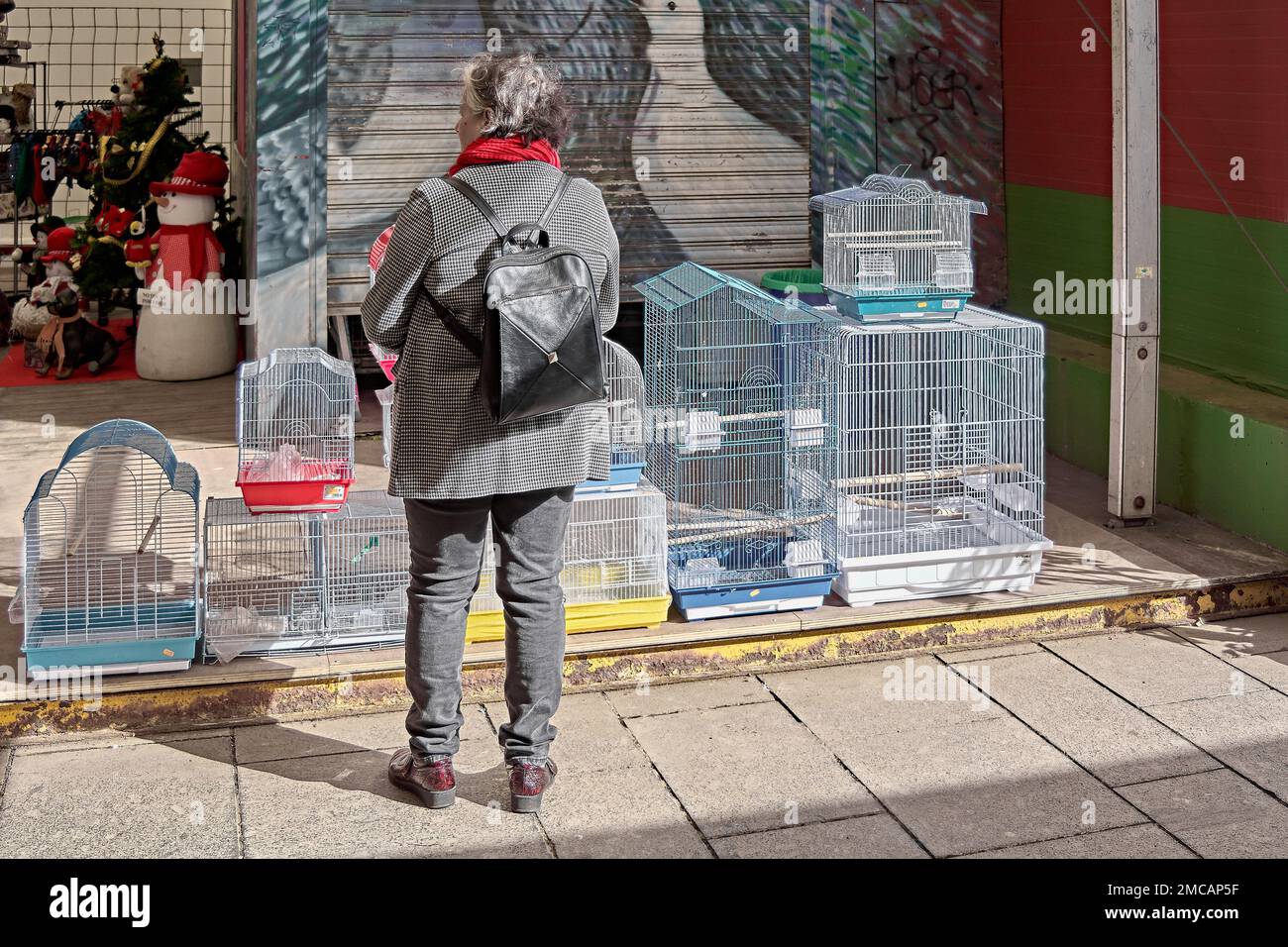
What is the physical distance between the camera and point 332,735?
4.14m

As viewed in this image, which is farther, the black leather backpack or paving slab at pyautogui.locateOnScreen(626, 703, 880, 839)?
paving slab at pyautogui.locateOnScreen(626, 703, 880, 839)

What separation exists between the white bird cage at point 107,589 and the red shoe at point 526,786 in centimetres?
114

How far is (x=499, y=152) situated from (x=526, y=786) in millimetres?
1559

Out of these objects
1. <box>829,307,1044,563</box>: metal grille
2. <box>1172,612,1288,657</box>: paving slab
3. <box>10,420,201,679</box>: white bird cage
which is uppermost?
<box>829,307,1044,563</box>: metal grille

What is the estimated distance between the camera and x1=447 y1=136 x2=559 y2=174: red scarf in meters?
3.43

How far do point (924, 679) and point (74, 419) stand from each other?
470 centimetres

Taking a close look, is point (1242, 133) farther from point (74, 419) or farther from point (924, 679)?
point (74, 419)

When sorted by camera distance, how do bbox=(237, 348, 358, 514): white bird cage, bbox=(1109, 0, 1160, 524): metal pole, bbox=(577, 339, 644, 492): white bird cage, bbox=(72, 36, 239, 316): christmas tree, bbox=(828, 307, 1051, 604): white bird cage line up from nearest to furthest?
1. bbox=(237, 348, 358, 514): white bird cage
2. bbox=(577, 339, 644, 492): white bird cage
3. bbox=(828, 307, 1051, 604): white bird cage
4. bbox=(1109, 0, 1160, 524): metal pole
5. bbox=(72, 36, 239, 316): christmas tree

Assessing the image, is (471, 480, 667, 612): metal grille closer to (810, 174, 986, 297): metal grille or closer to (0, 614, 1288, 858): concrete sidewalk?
(0, 614, 1288, 858): concrete sidewalk

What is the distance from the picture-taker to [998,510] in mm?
5258

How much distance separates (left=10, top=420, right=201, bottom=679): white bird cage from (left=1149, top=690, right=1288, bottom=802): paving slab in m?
2.89

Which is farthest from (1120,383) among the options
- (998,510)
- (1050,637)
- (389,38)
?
(389,38)

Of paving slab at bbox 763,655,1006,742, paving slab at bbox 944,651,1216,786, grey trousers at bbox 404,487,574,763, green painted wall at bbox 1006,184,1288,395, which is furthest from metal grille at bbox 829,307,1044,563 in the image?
grey trousers at bbox 404,487,574,763

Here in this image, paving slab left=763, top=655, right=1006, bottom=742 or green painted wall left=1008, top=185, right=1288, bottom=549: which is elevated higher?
green painted wall left=1008, top=185, right=1288, bottom=549
